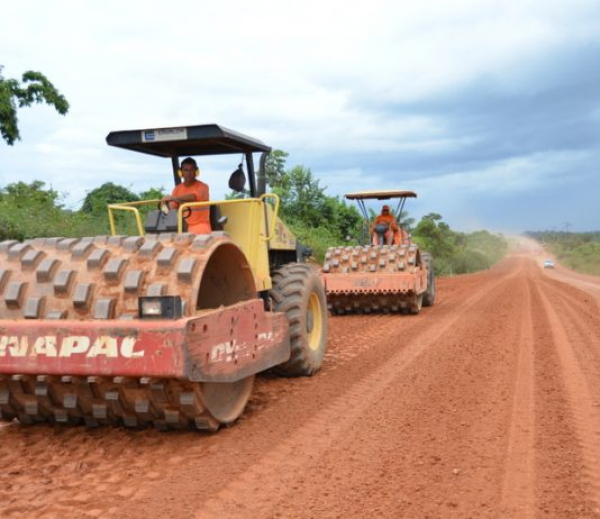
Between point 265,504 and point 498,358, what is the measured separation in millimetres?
4674

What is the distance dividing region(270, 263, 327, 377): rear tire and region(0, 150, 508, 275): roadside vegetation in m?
1.58

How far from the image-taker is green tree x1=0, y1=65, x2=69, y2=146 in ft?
53.5

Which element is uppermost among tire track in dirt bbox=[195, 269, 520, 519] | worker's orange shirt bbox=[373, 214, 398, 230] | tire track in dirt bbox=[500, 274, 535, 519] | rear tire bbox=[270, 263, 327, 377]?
worker's orange shirt bbox=[373, 214, 398, 230]

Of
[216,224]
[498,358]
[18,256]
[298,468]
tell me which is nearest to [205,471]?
[298,468]

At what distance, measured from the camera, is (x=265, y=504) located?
3.26m

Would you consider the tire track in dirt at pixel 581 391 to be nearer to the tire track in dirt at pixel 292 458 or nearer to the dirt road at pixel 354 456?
the dirt road at pixel 354 456

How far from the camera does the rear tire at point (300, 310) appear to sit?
5.95 meters

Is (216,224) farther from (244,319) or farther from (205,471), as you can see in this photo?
(205,471)

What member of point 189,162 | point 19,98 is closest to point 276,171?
point 19,98

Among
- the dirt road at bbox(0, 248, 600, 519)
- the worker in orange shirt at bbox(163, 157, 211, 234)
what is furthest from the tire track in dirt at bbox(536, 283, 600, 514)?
the worker in orange shirt at bbox(163, 157, 211, 234)

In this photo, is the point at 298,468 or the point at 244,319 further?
the point at 244,319

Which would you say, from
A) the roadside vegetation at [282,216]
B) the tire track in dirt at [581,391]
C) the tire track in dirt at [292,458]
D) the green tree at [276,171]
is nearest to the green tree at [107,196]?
the roadside vegetation at [282,216]

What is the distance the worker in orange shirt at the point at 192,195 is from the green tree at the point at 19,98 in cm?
1224

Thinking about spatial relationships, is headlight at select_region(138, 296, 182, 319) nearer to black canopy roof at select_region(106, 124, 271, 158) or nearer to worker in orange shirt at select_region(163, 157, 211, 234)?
worker in orange shirt at select_region(163, 157, 211, 234)
